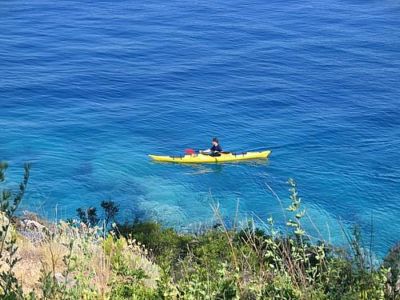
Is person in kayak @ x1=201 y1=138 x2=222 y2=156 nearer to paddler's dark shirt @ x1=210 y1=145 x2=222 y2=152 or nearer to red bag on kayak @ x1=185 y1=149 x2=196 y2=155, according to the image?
paddler's dark shirt @ x1=210 y1=145 x2=222 y2=152

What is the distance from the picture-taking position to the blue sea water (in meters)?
23.5

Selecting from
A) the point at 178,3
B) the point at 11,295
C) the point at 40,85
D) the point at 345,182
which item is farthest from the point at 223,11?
the point at 11,295

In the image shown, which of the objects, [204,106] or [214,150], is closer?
[214,150]

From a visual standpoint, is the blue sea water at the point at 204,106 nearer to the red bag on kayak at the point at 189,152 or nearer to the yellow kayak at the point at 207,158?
the yellow kayak at the point at 207,158

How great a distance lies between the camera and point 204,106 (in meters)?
32.9

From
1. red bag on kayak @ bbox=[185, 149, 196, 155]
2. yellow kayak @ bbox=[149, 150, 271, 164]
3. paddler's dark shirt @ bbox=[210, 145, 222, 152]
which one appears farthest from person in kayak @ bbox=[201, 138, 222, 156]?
red bag on kayak @ bbox=[185, 149, 196, 155]

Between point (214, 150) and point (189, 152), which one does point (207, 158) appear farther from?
point (189, 152)

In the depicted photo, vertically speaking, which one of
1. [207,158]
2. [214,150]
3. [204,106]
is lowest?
[207,158]

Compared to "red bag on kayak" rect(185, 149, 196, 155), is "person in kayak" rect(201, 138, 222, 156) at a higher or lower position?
higher

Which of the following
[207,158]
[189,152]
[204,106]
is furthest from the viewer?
[204,106]

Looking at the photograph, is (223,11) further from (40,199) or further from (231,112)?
(40,199)

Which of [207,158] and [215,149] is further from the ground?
[215,149]

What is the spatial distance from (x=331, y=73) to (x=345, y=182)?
47.3 feet

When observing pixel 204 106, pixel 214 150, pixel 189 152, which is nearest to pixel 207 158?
pixel 214 150
